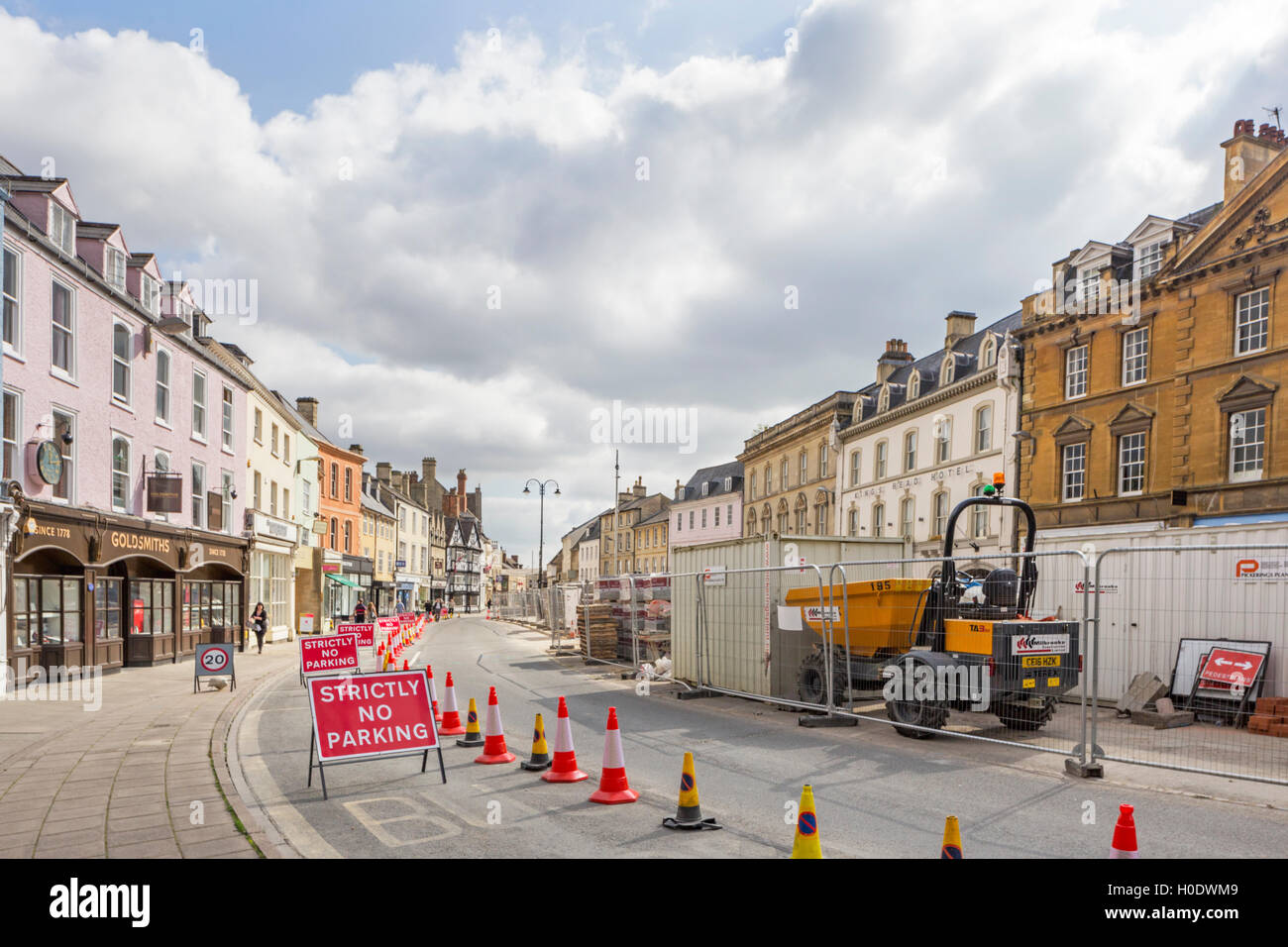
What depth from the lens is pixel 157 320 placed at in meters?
22.4

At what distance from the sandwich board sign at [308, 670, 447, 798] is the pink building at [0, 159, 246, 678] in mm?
11245

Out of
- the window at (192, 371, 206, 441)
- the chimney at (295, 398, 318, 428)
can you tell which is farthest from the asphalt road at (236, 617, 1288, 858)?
the chimney at (295, 398, 318, 428)

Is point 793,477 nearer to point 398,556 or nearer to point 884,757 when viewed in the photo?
point 398,556

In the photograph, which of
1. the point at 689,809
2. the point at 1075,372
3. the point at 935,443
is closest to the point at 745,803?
the point at 689,809

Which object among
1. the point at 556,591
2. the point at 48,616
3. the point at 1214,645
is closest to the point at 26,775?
the point at 48,616

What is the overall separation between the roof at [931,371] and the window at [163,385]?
83.6 feet

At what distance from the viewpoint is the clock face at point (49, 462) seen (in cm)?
1672

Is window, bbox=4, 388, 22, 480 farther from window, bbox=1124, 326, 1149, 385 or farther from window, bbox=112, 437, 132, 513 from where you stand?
window, bbox=1124, 326, 1149, 385

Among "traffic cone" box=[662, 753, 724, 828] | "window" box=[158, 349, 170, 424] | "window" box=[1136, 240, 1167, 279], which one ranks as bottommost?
"traffic cone" box=[662, 753, 724, 828]

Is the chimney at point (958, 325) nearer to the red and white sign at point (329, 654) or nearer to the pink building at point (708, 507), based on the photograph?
the pink building at point (708, 507)

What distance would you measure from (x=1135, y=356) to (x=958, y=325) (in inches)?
473

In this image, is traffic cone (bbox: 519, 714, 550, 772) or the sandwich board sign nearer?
the sandwich board sign

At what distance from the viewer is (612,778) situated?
7.61m

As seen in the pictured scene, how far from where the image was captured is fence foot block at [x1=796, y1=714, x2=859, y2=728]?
38.6 ft
